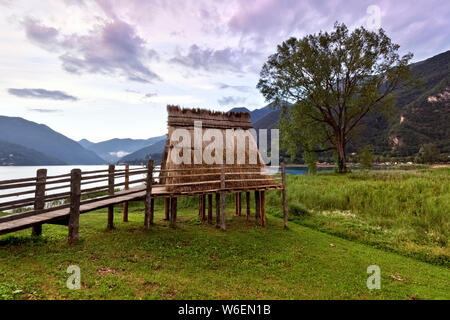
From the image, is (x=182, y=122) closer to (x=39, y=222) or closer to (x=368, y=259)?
(x=39, y=222)

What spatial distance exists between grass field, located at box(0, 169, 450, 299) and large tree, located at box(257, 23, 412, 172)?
1627cm

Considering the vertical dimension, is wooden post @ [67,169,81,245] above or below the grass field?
above

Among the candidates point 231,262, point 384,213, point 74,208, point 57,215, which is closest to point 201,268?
point 231,262

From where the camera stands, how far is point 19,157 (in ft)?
406

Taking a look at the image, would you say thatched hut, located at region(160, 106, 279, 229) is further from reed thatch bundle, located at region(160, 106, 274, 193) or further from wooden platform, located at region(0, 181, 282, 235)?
wooden platform, located at region(0, 181, 282, 235)

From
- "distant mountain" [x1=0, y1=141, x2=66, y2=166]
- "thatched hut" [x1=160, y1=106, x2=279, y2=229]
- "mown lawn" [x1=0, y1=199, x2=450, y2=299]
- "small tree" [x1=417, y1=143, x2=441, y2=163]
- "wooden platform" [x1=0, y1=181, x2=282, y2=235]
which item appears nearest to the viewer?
"mown lawn" [x1=0, y1=199, x2=450, y2=299]

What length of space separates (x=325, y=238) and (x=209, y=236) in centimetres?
519

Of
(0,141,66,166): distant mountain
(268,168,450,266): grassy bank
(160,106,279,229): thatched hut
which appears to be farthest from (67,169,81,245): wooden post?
(0,141,66,166): distant mountain

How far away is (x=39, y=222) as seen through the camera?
6340 millimetres

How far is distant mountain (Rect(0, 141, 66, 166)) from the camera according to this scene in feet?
389

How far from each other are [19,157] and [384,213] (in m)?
162

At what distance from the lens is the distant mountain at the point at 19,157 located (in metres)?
119

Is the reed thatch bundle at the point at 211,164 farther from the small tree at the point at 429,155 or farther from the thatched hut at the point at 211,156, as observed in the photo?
the small tree at the point at 429,155
